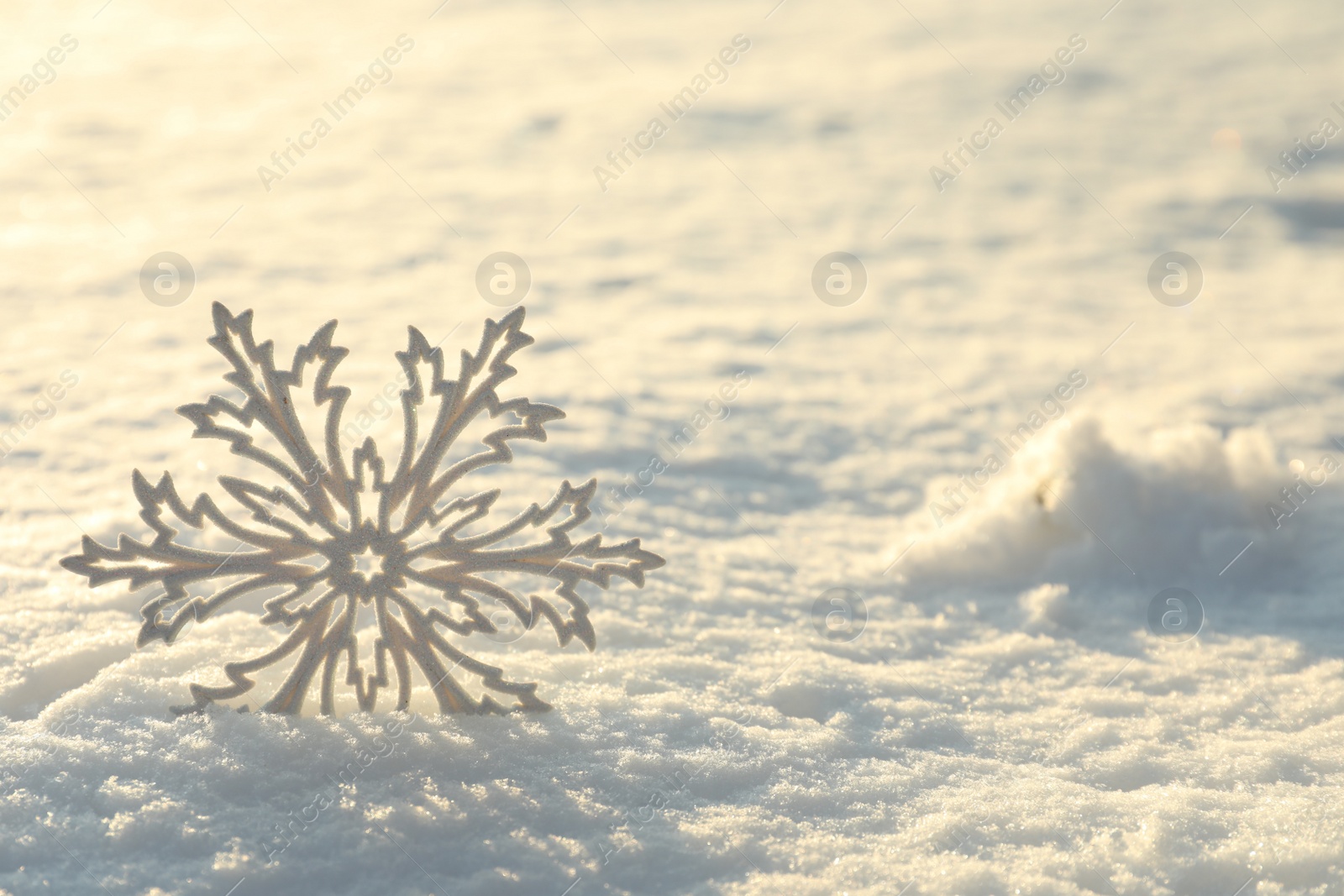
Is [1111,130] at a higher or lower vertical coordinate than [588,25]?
lower

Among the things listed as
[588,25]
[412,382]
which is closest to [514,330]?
[412,382]

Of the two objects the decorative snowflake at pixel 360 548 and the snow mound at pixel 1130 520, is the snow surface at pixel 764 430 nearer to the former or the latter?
the snow mound at pixel 1130 520

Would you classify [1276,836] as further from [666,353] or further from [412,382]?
[666,353]

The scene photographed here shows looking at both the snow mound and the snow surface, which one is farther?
the snow mound

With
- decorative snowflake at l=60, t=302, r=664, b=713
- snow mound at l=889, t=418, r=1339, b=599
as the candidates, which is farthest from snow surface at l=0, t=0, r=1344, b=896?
decorative snowflake at l=60, t=302, r=664, b=713

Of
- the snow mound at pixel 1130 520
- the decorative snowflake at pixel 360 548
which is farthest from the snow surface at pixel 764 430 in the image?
the decorative snowflake at pixel 360 548

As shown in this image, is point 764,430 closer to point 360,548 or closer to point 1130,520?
point 1130,520

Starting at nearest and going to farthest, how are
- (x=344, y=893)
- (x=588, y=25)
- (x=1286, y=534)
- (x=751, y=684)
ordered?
(x=344, y=893)
(x=751, y=684)
(x=1286, y=534)
(x=588, y=25)

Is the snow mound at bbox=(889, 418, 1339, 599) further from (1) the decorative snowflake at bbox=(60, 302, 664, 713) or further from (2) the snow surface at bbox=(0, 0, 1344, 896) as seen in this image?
(1) the decorative snowflake at bbox=(60, 302, 664, 713)
